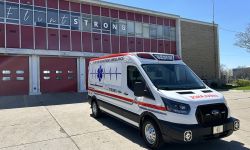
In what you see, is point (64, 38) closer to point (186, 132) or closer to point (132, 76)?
point (132, 76)

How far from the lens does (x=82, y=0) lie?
2202 centimetres

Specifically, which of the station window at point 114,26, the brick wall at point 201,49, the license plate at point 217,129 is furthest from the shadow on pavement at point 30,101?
the brick wall at point 201,49

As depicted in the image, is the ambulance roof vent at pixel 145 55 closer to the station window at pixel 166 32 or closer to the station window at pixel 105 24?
→ the station window at pixel 105 24

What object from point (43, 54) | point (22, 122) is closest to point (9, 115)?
point (22, 122)

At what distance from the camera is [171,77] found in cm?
649

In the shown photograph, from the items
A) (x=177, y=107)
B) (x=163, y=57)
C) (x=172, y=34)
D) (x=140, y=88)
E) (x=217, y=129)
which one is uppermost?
(x=172, y=34)

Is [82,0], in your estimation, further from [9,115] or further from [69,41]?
[9,115]

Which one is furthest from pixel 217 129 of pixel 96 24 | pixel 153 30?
pixel 153 30

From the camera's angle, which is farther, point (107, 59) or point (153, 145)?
point (107, 59)

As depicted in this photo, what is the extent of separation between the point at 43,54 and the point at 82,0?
6013mm

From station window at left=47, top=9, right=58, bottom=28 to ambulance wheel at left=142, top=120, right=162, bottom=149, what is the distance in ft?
55.0

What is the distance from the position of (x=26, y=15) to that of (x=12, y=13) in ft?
3.36

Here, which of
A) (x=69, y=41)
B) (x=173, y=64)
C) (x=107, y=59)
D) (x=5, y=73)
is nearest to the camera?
(x=173, y=64)

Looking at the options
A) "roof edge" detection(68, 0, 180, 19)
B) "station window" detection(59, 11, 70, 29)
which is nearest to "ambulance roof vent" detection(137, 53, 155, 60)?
"station window" detection(59, 11, 70, 29)
